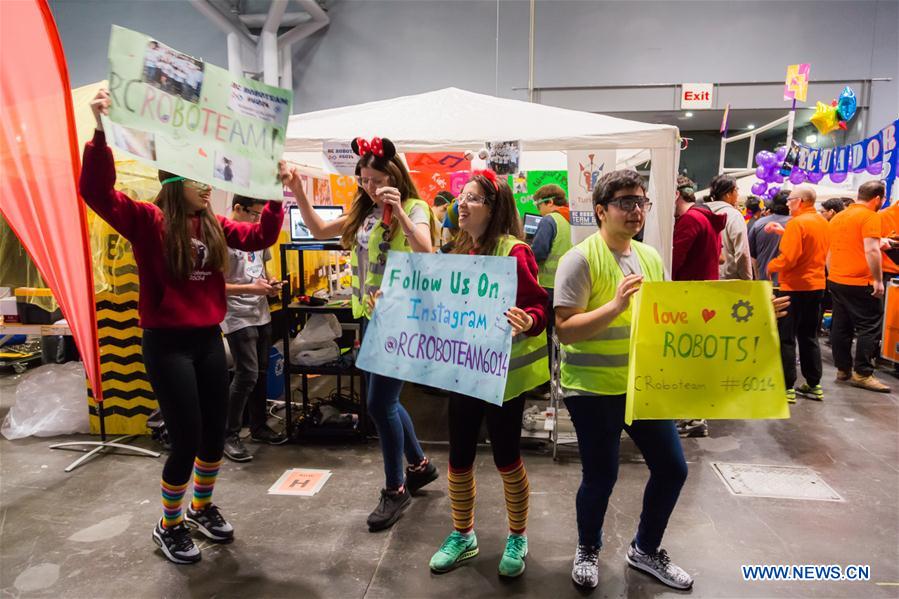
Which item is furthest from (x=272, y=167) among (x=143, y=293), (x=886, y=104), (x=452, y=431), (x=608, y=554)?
(x=886, y=104)

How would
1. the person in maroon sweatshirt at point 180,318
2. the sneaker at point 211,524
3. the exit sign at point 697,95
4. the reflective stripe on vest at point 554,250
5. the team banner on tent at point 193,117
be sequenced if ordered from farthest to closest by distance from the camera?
the exit sign at point 697,95, the reflective stripe on vest at point 554,250, the sneaker at point 211,524, the person in maroon sweatshirt at point 180,318, the team banner on tent at point 193,117

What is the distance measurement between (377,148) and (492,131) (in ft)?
6.68

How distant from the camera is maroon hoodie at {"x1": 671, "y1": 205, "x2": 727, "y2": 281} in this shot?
3.69 metres

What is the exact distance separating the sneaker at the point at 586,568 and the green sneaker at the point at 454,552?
448 millimetres

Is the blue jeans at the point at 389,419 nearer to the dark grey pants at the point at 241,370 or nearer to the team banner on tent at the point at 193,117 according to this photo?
the team banner on tent at the point at 193,117

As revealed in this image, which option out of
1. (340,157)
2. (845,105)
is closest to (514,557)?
(340,157)

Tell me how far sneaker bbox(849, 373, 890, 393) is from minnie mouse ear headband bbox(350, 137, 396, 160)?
17.3 ft

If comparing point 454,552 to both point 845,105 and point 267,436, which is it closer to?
point 267,436

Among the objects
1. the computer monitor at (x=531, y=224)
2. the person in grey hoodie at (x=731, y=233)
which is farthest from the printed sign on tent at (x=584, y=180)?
the person in grey hoodie at (x=731, y=233)

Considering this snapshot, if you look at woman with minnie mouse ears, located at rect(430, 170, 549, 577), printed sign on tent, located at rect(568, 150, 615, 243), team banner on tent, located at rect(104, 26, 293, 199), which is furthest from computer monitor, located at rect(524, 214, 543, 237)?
team banner on tent, located at rect(104, 26, 293, 199)

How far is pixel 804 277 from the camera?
193 inches

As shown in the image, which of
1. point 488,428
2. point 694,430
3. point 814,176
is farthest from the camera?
point 814,176

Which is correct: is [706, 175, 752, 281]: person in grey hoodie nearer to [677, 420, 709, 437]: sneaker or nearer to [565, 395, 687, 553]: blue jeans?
[677, 420, 709, 437]: sneaker

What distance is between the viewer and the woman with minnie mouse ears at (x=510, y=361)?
2.01m
